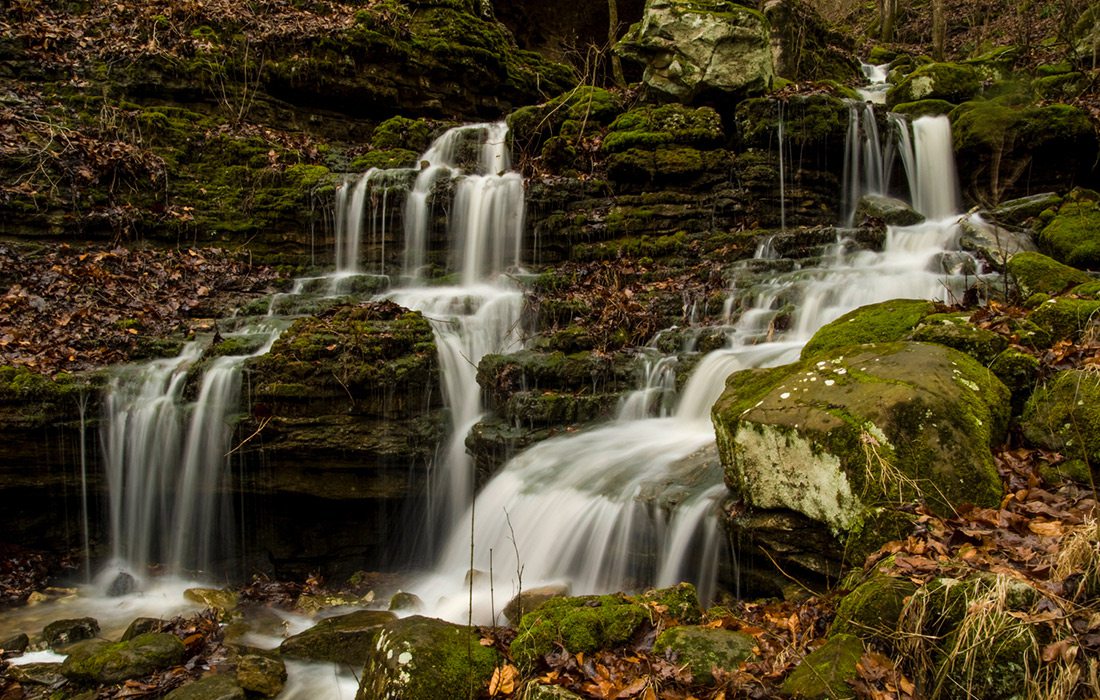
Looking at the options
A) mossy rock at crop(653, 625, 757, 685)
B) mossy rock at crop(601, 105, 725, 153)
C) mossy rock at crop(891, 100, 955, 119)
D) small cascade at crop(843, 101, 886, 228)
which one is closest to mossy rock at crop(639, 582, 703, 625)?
mossy rock at crop(653, 625, 757, 685)

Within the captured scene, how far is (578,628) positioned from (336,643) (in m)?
2.67

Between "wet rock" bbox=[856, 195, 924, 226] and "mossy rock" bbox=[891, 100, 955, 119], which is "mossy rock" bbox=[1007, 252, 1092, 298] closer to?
"wet rock" bbox=[856, 195, 924, 226]

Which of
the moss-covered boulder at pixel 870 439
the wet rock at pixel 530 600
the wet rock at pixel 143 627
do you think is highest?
the moss-covered boulder at pixel 870 439

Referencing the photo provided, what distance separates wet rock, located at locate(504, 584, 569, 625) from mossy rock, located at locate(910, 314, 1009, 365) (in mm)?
3289

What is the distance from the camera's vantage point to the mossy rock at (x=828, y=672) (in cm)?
266

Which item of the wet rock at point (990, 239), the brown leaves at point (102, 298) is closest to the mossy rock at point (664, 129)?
the wet rock at point (990, 239)

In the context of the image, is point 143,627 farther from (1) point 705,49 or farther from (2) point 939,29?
(2) point 939,29

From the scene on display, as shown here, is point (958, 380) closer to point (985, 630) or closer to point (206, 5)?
point (985, 630)

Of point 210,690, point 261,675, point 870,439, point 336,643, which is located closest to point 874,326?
point 870,439

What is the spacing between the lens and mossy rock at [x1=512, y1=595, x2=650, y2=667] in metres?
3.46

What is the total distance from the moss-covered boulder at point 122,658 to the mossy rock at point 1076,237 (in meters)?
10.4

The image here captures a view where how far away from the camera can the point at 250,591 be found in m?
7.32

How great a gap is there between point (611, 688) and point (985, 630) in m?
1.54

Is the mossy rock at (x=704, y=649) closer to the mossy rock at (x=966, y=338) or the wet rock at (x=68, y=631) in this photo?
the mossy rock at (x=966, y=338)
